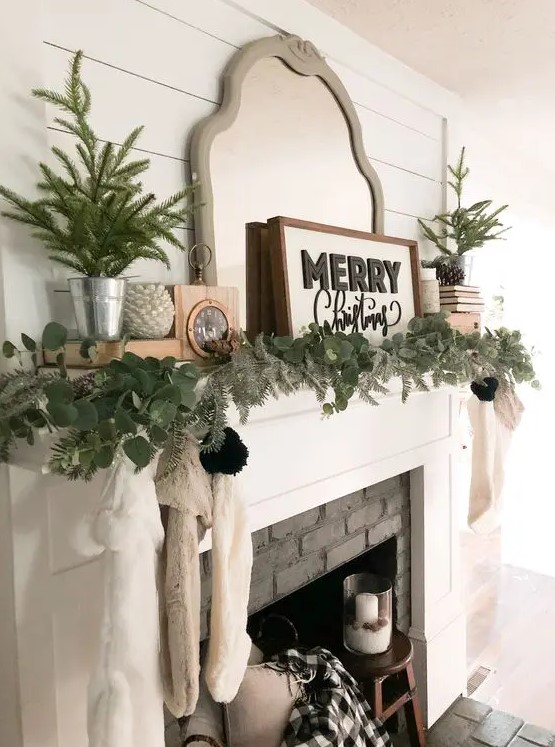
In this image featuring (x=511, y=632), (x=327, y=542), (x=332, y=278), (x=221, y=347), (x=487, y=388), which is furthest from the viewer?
(x=511, y=632)

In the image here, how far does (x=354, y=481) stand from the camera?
171 cm

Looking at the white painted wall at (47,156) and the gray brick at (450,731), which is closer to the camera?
the white painted wall at (47,156)

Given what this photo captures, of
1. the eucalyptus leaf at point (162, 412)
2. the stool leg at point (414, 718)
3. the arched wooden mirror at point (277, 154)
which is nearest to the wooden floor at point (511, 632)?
the stool leg at point (414, 718)

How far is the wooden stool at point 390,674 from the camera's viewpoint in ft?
5.96

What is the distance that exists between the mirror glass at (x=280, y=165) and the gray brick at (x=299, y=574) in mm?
708

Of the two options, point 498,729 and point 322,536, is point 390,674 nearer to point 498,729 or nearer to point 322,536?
point 322,536

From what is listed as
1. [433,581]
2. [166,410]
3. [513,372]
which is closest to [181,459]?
[166,410]

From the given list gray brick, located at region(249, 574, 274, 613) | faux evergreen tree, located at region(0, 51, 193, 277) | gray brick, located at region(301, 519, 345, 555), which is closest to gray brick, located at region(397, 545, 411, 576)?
gray brick, located at region(301, 519, 345, 555)

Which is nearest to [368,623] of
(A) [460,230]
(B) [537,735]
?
(B) [537,735]

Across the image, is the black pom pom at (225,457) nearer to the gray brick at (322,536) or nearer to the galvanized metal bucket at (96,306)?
the galvanized metal bucket at (96,306)

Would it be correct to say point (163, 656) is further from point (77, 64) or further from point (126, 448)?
point (77, 64)

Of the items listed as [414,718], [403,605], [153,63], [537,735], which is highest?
[153,63]

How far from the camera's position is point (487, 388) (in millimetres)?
1943

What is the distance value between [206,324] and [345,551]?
0.99 m
